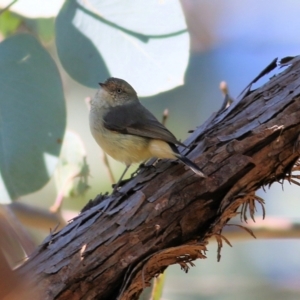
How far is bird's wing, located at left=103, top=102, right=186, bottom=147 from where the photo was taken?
201 centimetres

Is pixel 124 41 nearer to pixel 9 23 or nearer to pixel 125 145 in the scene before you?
pixel 125 145

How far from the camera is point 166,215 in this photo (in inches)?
58.9

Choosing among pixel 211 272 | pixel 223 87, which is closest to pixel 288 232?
pixel 223 87

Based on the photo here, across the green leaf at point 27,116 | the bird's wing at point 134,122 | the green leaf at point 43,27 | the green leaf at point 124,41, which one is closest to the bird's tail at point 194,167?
the bird's wing at point 134,122

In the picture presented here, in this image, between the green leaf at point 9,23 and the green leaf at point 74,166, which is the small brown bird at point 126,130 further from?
the green leaf at point 9,23

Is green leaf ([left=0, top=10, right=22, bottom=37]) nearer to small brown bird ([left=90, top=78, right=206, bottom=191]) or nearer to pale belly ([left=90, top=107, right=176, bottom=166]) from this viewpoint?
small brown bird ([left=90, top=78, right=206, bottom=191])

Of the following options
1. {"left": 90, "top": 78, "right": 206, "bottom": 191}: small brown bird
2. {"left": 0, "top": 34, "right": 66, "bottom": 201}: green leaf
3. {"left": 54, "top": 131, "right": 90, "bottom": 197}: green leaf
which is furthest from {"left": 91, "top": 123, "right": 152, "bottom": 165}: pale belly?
{"left": 54, "top": 131, "right": 90, "bottom": 197}: green leaf

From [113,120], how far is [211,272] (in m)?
2.40

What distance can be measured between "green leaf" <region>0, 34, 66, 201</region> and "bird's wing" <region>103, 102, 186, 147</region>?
0.22 meters

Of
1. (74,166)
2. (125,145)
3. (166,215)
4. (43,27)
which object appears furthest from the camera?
(43,27)

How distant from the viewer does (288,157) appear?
1538 mm

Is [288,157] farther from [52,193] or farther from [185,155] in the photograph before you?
[52,193]

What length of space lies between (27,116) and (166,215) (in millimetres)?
908

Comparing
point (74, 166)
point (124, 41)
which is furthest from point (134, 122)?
point (74, 166)
